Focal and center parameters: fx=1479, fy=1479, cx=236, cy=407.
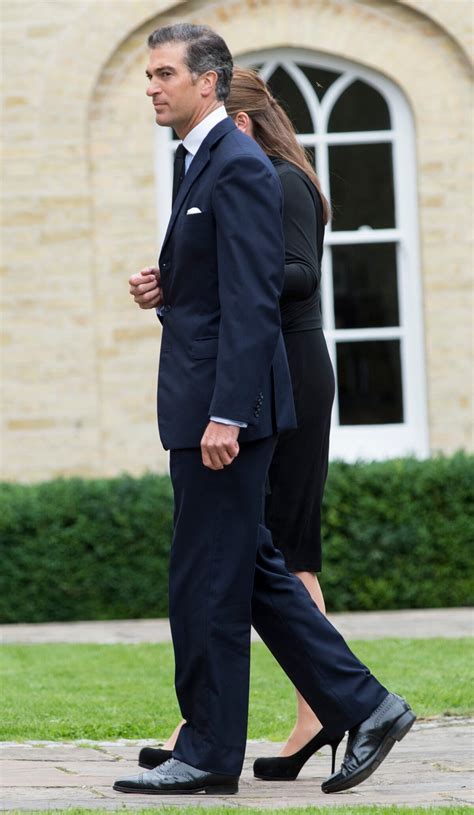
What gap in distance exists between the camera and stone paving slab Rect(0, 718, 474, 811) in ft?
12.8

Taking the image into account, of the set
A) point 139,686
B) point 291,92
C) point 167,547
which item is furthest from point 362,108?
point 139,686

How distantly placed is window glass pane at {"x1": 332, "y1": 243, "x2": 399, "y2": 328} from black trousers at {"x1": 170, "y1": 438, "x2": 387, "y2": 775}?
22.4 feet

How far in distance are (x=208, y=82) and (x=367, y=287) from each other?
6.81 metres

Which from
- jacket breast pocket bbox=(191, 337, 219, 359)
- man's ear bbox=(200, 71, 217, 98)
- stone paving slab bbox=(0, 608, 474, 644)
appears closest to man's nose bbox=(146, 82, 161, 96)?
man's ear bbox=(200, 71, 217, 98)

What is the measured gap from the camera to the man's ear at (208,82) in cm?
408

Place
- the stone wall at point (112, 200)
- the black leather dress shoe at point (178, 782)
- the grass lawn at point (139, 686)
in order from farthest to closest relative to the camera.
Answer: the stone wall at point (112, 200) < the grass lawn at point (139, 686) < the black leather dress shoe at point (178, 782)

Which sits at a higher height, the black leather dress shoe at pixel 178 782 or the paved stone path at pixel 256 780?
the black leather dress shoe at pixel 178 782

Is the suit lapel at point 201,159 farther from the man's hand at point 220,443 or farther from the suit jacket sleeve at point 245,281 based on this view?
the man's hand at point 220,443

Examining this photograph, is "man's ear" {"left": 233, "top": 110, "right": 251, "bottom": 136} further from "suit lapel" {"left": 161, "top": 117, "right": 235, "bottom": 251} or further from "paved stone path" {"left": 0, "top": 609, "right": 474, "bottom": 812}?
"paved stone path" {"left": 0, "top": 609, "right": 474, "bottom": 812}

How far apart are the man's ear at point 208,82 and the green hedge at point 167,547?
548 centimetres

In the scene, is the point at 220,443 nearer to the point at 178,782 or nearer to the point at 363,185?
the point at 178,782

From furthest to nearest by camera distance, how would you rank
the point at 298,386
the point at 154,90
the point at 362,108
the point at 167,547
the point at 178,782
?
the point at 362,108 → the point at 167,547 → the point at 298,386 → the point at 154,90 → the point at 178,782

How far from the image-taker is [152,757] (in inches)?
169

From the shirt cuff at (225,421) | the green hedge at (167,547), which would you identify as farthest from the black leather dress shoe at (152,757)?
the green hedge at (167,547)
